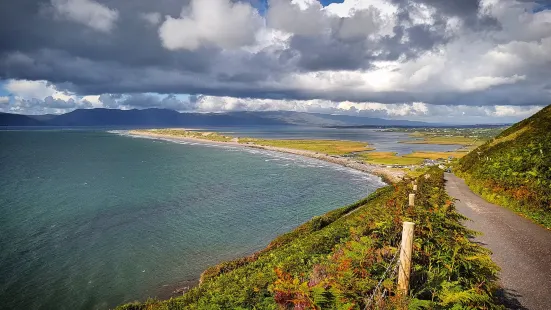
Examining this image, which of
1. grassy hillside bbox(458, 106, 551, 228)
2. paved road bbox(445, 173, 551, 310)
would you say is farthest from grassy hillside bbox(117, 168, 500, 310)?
grassy hillside bbox(458, 106, 551, 228)

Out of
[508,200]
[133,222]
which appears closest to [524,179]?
[508,200]

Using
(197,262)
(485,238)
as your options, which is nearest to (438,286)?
(485,238)

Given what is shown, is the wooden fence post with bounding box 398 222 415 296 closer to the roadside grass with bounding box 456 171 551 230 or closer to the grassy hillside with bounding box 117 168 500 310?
the grassy hillside with bounding box 117 168 500 310

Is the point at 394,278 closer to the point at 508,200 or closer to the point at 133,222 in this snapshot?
the point at 508,200

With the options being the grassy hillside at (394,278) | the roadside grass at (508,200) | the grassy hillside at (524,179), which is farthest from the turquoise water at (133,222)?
the grassy hillside at (524,179)

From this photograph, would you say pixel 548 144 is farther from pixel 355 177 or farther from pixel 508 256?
pixel 355 177
